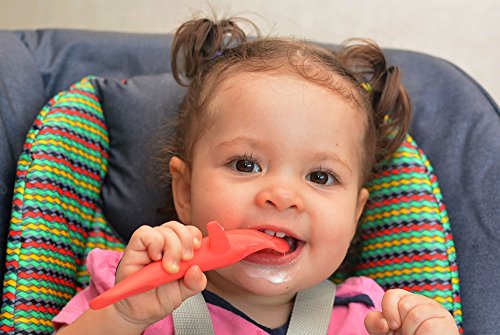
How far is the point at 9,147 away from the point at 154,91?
0.27 metres

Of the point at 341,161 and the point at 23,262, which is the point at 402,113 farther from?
the point at 23,262

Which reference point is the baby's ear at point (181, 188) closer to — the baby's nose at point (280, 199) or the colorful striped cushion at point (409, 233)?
the baby's nose at point (280, 199)

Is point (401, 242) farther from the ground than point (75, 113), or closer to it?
closer to it

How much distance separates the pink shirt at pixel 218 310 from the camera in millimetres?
999

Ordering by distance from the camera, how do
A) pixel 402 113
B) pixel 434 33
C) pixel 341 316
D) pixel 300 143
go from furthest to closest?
pixel 434 33
pixel 402 113
pixel 341 316
pixel 300 143

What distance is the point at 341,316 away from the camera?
1102mm

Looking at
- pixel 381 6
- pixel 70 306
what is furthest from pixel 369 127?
pixel 381 6

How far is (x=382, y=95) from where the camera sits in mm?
1192

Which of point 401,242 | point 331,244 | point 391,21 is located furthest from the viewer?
point 391,21

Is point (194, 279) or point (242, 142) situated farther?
point (242, 142)

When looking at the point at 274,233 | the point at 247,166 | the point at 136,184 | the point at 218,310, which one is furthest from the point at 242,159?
the point at 136,184

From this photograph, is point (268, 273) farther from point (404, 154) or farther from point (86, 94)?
point (86, 94)

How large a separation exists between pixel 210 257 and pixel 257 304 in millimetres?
271

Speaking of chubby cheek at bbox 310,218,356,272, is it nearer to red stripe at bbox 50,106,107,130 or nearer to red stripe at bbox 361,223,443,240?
red stripe at bbox 361,223,443,240
